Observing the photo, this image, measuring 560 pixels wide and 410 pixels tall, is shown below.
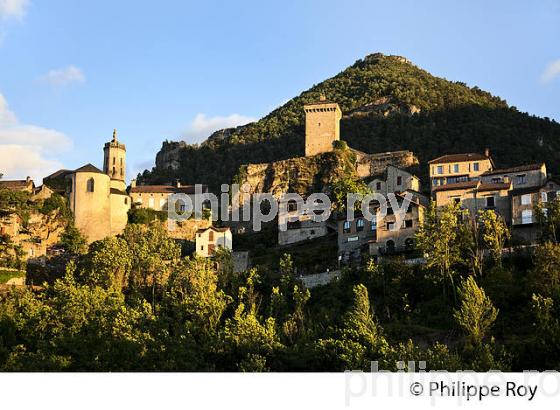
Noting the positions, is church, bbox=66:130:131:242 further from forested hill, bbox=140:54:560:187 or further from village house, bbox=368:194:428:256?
village house, bbox=368:194:428:256

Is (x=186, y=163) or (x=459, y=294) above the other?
(x=186, y=163)

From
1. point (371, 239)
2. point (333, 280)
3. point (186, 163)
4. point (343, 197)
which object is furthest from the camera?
point (186, 163)

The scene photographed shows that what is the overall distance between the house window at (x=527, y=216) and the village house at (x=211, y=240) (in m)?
23.8

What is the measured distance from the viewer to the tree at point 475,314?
4819 centimetres

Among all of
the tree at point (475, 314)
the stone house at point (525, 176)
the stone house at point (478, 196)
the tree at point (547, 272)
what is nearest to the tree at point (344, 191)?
the stone house at point (478, 196)

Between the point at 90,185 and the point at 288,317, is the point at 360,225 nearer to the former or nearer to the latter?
the point at 288,317

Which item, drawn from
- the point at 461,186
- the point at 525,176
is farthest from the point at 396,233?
the point at 525,176

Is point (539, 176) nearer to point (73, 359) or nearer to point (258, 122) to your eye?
point (73, 359)

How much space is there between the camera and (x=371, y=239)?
6562 centimetres

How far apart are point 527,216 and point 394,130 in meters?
48.2

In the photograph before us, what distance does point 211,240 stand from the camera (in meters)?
74.1

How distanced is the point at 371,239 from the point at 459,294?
1375 cm
